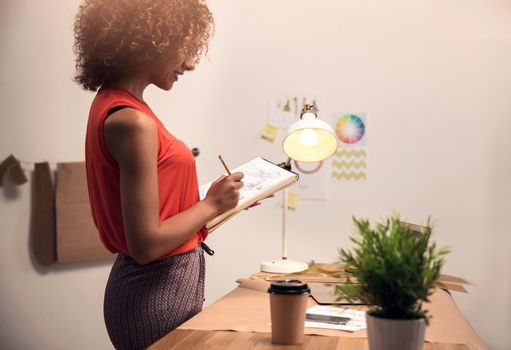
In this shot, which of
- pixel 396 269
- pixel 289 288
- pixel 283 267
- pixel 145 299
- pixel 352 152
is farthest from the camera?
pixel 352 152

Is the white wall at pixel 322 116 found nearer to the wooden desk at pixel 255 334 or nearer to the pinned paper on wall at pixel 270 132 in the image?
the pinned paper on wall at pixel 270 132

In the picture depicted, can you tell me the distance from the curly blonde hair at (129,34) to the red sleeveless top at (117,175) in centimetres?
7

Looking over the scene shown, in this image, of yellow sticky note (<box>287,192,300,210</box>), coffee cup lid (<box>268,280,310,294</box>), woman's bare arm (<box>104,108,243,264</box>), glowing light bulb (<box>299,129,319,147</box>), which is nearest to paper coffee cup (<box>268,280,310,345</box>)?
coffee cup lid (<box>268,280,310,294</box>)

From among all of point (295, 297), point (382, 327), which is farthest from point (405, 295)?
point (295, 297)

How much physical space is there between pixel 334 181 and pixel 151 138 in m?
1.89

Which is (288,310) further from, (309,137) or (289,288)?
(309,137)

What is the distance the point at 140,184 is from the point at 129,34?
37 cm

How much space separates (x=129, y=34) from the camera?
1.49 meters

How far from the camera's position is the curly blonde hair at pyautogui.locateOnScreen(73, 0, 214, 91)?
1.49 m

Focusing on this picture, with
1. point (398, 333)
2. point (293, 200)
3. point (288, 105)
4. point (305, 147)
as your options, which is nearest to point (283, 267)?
point (305, 147)

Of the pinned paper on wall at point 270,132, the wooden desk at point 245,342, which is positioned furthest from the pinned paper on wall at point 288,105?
the wooden desk at point 245,342

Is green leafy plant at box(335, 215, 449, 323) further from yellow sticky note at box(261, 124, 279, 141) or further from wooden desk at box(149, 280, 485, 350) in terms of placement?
yellow sticky note at box(261, 124, 279, 141)

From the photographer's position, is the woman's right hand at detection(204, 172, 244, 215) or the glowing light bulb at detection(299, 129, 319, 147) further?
the glowing light bulb at detection(299, 129, 319, 147)

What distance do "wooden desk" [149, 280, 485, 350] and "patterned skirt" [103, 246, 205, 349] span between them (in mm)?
65
